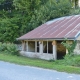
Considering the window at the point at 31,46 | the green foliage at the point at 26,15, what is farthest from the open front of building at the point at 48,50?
the green foliage at the point at 26,15

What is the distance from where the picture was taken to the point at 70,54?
19422mm

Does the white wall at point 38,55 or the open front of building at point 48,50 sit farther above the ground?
the open front of building at point 48,50

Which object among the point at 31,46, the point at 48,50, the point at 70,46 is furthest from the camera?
the point at 31,46

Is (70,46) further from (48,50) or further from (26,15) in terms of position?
(26,15)

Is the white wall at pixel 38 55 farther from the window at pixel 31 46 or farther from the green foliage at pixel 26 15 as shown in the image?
the green foliage at pixel 26 15

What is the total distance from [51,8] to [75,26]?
37.9 ft

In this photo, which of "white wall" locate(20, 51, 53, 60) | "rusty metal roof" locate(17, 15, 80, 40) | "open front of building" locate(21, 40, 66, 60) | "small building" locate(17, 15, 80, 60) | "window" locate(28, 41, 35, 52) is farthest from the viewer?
"window" locate(28, 41, 35, 52)

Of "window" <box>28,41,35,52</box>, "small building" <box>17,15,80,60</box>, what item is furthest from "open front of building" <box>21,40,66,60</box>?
"window" <box>28,41,35,52</box>

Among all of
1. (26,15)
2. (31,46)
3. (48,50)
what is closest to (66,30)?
(48,50)

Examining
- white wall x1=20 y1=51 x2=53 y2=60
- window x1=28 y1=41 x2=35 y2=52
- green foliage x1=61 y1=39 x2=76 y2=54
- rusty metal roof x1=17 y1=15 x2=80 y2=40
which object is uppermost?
rusty metal roof x1=17 y1=15 x2=80 y2=40

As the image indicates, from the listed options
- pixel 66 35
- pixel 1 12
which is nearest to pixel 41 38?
pixel 66 35

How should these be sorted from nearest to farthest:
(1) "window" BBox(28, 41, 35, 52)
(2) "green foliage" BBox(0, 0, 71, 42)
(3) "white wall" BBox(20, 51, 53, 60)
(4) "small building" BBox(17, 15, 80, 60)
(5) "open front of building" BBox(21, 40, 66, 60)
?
(4) "small building" BBox(17, 15, 80, 60), (5) "open front of building" BBox(21, 40, 66, 60), (3) "white wall" BBox(20, 51, 53, 60), (1) "window" BBox(28, 41, 35, 52), (2) "green foliage" BBox(0, 0, 71, 42)

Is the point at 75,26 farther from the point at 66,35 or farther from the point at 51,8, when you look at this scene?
the point at 51,8

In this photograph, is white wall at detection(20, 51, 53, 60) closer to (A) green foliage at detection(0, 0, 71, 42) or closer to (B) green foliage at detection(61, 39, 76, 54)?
(B) green foliage at detection(61, 39, 76, 54)
